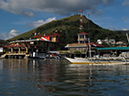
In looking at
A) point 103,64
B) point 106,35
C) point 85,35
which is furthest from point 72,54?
point 106,35

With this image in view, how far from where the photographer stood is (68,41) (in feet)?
349

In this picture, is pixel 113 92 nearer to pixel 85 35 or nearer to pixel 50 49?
pixel 85 35

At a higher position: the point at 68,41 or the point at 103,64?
the point at 68,41

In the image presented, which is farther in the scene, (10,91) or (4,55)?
(4,55)

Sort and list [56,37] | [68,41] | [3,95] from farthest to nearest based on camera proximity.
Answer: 1. [68,41]
2. [56,37]
3. [3,95]

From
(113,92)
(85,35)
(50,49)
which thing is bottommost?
(113,92)

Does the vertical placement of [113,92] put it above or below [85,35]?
below

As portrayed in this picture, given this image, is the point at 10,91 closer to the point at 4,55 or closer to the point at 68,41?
the point at 4,55

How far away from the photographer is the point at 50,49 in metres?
92.4

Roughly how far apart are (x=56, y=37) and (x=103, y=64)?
204ft

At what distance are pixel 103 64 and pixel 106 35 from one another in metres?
90.2

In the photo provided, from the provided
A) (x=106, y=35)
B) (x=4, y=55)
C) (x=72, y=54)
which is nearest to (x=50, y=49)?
(x=72, y=54)

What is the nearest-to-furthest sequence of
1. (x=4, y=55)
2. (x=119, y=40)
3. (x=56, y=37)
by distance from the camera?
1. (x=4, y=55)
2. (x=56, y=37)
3. (x=119, y=40)

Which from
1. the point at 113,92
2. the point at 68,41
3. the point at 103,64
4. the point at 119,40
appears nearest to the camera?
the point at 113,92
